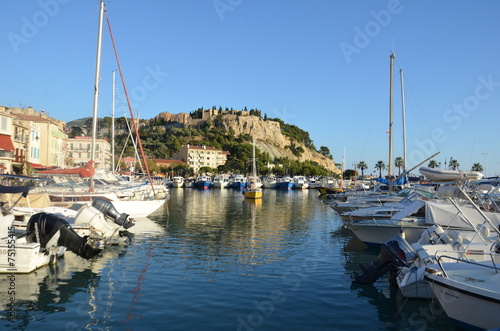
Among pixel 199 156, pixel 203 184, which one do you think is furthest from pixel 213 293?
pixel 199 156

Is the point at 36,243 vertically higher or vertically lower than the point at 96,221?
lower

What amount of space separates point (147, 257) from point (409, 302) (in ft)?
37.8

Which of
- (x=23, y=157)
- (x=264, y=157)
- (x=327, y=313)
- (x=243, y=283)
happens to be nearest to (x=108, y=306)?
(x=243, y=283)

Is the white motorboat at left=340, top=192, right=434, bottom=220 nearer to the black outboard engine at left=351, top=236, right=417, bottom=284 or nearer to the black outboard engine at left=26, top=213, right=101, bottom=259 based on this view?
the black outboard engine at left=351, top=236, right=417, bottom=284

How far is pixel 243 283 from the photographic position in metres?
14.8

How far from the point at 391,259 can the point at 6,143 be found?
1884 inches

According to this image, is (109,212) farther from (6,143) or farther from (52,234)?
(6,143)

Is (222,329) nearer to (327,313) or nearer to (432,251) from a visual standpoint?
(327,313)

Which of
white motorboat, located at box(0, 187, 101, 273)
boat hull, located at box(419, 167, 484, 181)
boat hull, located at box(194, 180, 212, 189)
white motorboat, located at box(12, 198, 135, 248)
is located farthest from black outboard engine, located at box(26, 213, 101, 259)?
boat hull, located at box(194, 180, 212, 189)

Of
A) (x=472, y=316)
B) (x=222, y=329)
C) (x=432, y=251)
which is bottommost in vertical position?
(x=222, y=329)

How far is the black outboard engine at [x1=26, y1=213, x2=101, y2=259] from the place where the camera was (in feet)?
51.3

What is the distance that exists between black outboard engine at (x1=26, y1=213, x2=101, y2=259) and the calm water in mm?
946

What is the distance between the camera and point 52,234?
1577cm

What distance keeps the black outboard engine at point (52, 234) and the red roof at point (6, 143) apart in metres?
37.2
